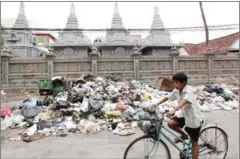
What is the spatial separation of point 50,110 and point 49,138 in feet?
8.63

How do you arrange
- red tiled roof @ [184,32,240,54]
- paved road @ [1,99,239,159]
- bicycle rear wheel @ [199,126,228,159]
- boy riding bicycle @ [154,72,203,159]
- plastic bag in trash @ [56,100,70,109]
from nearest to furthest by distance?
1. boy riding bicycle @ [154,72,203,159]
2. bicycle rear wheel @ [199,126,228,159]
3. paved road @ [1,99,239,159]
4. plastic bag in trash @ [56,100,70,109]
5. red tiled roof @ [184,32,240,54]

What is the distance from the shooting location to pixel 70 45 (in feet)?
88.5

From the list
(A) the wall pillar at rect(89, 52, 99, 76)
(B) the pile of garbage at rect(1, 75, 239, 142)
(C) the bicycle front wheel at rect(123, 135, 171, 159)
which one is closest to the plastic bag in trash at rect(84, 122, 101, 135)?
(B) the pile of garbage at rect(1, 75, 239, 142)

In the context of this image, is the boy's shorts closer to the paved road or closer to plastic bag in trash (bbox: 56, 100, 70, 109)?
the paved road

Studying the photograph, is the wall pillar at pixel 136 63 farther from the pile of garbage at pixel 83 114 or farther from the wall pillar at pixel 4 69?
the wall pillar at pixel 4 69

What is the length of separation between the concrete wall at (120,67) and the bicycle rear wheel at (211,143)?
15248 millimetres

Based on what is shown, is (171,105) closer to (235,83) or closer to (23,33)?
(235,83)

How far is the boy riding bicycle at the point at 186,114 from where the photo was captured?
3916mm

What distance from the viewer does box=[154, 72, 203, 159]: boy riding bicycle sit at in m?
3.92

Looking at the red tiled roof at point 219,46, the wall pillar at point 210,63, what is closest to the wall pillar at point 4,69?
the wall pillar at point 210,63

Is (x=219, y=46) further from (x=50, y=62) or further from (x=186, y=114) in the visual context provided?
(x=186, y=114)

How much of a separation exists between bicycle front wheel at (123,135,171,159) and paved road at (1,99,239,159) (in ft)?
4.99

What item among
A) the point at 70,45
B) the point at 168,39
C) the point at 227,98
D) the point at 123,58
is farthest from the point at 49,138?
the point at 168,39

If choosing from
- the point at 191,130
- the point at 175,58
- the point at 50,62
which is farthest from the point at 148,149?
the point at 175,58
